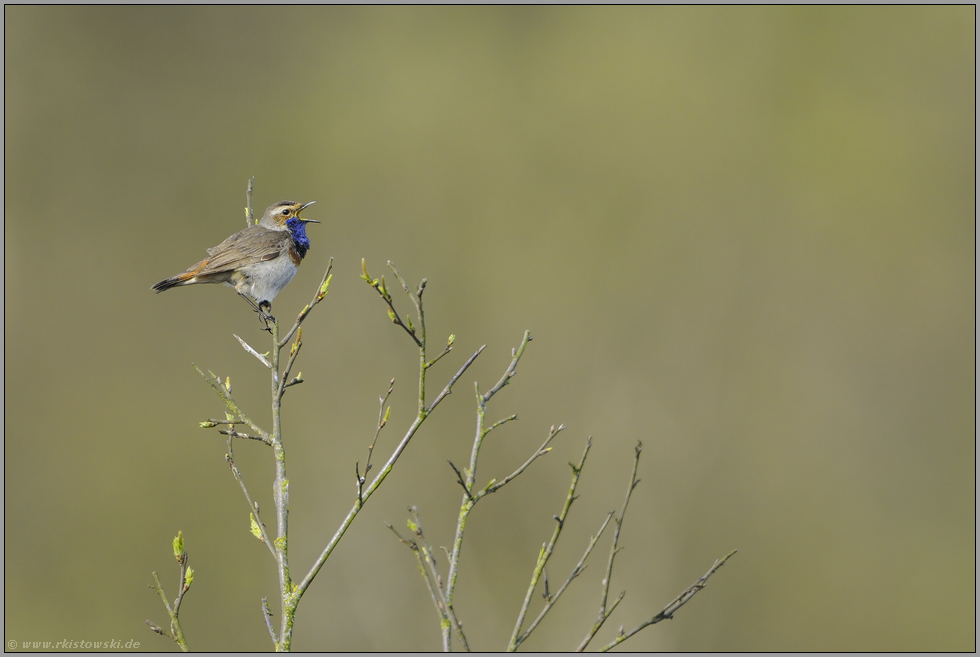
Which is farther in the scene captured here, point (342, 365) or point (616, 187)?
Answer: point (616, 187)

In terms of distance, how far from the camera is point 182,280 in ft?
22.1

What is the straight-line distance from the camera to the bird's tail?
6.55 meters

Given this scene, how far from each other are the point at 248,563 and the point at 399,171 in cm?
1283

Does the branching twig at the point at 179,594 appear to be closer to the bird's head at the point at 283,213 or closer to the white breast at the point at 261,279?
the white breast at the point at 261,279

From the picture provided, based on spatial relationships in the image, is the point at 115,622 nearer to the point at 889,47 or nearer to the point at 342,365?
the point at 342,365

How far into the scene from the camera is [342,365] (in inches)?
832

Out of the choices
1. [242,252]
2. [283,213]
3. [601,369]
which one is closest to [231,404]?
[242,252]

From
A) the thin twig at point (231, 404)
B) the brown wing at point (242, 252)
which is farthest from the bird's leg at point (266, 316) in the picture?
the thin twig at point (231, 404)

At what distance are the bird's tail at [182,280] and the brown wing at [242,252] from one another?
0.06 meters

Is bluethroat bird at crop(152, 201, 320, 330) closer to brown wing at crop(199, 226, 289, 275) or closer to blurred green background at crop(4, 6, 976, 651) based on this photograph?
brown wing at crop(199, 226, 289, 275)

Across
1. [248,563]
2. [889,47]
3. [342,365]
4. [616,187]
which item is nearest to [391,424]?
[342,365]

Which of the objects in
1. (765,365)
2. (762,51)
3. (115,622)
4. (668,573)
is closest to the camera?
(668,573)

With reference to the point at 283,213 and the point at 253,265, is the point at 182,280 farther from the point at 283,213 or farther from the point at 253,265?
the point at 283,213

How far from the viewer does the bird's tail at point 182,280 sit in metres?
6.55
